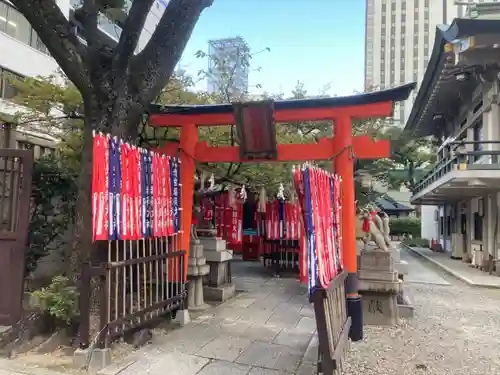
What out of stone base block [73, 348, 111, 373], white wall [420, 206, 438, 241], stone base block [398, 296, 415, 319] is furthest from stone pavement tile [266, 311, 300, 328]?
white wall [420, 206, 438, 241]

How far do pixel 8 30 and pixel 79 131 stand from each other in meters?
11.8

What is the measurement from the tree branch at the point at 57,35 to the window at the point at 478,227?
605 inches

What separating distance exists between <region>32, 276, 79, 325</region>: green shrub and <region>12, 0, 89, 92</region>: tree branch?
2570 millimetres

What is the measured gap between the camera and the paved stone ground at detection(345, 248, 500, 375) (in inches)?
203

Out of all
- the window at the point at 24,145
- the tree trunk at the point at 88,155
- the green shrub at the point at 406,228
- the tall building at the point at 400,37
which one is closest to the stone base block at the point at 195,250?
the tree trunk at the point at 88,155

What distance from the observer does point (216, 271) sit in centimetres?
873

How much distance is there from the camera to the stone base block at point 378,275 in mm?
6883

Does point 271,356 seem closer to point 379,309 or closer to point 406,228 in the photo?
point 379,309

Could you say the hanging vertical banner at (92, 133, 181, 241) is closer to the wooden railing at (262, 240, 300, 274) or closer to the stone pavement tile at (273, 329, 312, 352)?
the stone pavement tile at (273, 329, 312, 352)

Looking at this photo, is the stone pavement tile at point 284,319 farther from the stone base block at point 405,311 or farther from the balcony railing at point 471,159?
the balcony railing at point 471,159

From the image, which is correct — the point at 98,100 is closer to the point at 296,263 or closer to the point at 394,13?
the point at 296,263

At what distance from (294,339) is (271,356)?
803mm

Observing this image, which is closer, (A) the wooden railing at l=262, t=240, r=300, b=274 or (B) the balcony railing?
(A) the wooden railing at l=262, t=240, r=300, b=274

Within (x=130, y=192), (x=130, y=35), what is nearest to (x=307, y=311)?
(x=130, y=192)
